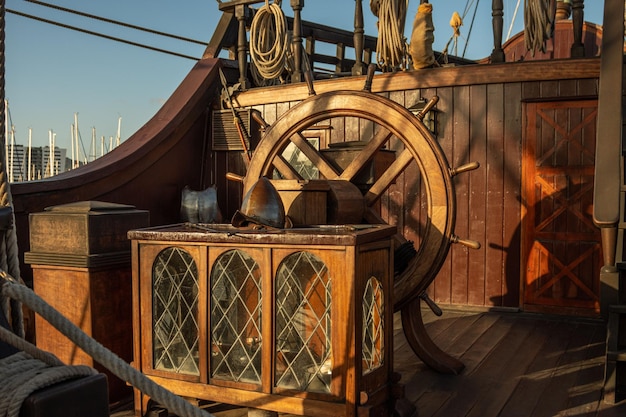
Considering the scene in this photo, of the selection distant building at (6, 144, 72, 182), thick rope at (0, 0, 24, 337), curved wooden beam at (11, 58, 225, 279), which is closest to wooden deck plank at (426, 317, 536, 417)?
thick rope at (0, 0, 24, 337)

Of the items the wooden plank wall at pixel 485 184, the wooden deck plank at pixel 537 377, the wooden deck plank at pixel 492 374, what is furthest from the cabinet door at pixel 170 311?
the wooden plank wall at pixel 485 184

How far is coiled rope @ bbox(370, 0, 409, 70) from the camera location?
457 centimetres

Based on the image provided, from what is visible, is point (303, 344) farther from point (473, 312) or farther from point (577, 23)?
point (577, 23)

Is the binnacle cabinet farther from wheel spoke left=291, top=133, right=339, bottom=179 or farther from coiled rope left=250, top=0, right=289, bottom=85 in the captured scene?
coiled rope left=250, top=0, right=289, bottom=85

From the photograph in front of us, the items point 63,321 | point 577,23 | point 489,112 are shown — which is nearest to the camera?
point 63,321

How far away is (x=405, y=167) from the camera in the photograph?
315cm

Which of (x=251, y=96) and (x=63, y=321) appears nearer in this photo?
(x=63, y=321)

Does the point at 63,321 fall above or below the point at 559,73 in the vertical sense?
below

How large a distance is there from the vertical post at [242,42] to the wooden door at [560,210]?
2286 mm

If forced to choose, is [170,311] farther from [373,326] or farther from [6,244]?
[6,244]

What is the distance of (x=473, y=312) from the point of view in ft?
15.1

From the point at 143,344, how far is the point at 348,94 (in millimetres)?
1512

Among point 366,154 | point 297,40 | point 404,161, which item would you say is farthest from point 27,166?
point 404,161

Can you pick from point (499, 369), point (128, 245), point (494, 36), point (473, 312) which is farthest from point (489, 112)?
point (128, 245)
